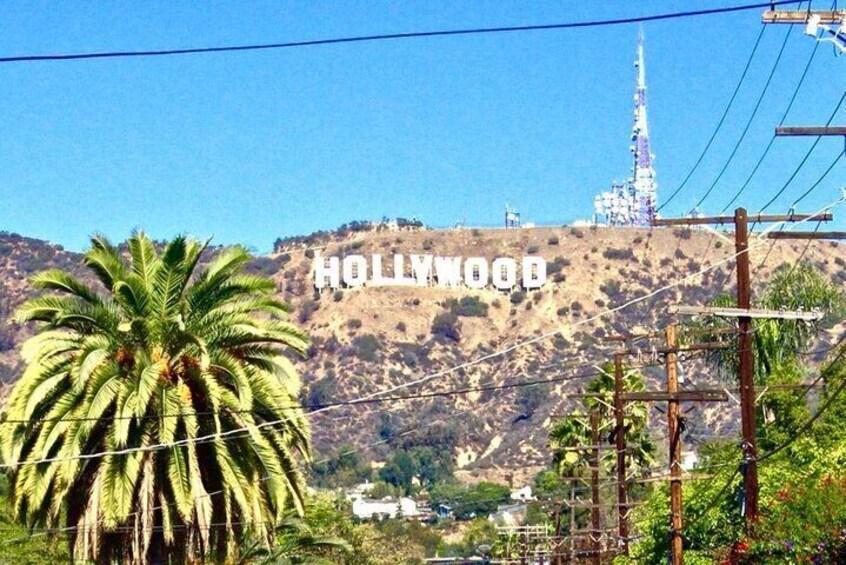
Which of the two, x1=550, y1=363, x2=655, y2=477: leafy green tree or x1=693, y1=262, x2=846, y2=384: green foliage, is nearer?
x1=550, y1=363, x2=655, y2=477: leafy green tree

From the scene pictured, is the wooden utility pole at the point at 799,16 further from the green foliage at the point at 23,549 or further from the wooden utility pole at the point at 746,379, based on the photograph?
the green foliage at the point at 23,549

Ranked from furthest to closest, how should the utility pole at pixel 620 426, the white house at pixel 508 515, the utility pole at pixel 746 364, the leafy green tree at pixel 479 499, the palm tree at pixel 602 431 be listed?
the leafy green tree at pixel 479 499, the white house at pixel 508 515, the palm tree at pixel 602 431, the utility pole at pixel 620 426, the utility pole at pixel 746 364

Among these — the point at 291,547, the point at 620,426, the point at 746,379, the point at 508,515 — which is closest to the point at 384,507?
the point at 508,515

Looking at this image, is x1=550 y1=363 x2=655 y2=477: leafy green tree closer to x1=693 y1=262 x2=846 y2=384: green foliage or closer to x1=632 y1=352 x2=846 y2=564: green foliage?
x1=632 y1=352 x2=846 y2=564: green foliage

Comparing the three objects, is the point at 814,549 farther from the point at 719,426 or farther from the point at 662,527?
the point at 719,426

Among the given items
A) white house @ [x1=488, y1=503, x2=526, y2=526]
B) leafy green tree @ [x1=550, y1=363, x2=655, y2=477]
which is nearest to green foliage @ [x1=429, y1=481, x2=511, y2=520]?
white house @ [x1=488, y1=503, x2=526, y2=526]

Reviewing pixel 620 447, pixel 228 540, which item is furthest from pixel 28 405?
pixel 620 447

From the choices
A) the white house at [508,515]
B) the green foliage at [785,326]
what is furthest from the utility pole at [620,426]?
the white house at [508,515]
